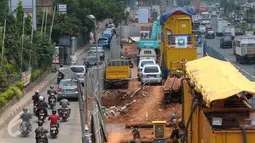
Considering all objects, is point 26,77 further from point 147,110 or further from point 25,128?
point 25,128

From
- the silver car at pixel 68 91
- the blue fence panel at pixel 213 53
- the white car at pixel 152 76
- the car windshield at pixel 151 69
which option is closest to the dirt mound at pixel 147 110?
the silver car at pixel 68 91

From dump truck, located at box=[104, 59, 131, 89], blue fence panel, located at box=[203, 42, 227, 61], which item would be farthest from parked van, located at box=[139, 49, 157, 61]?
dump truck, located at box=[104, 59, 131, 89]

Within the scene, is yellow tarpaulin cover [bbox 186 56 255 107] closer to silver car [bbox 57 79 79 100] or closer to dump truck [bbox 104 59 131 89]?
A: silver car [bbox 57 79 79 100]

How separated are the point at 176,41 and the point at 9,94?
12.0 metres

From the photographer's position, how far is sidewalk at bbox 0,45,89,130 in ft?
82.6

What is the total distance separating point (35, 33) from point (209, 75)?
28.7 m

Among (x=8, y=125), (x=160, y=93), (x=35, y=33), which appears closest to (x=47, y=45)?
(x=35, y=33)

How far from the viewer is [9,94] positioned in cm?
2847

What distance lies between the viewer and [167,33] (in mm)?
38656

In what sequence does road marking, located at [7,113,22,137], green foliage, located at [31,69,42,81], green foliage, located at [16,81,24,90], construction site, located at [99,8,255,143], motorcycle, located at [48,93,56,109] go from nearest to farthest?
construction site, located at [99,8,255,143] → road marking, located at [7,113,22,137] → motorcycle, located at [48,93,56,109] → green foliage, located at [16,81,24,90] → green foliage, located at [31,69,42,81]

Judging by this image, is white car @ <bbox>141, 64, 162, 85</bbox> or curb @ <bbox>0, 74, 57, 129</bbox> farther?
white car @ <bbox>141, 64, 162, 85</bbox>

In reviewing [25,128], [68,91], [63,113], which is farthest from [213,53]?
[25,128]

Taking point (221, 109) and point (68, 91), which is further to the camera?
point (68, 91)

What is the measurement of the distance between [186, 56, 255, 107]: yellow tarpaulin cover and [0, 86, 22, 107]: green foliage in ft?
41.9
